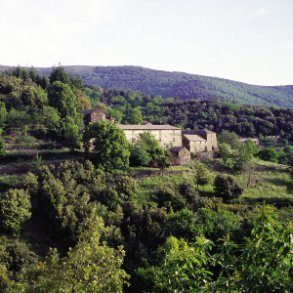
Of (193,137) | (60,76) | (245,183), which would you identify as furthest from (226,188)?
(60,76)

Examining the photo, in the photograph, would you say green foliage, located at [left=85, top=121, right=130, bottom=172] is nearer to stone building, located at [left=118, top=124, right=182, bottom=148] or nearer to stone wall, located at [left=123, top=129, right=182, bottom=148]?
stone building, located at [left=118, top=124, right=182, bottom=148]

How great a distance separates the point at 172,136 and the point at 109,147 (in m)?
18.4

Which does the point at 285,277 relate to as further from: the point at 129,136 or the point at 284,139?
the point at 284,139

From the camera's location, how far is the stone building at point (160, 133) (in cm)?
6247

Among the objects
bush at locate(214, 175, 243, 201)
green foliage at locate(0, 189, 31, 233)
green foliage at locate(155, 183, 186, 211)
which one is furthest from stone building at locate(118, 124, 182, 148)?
green foliage at locate(0, 189, 31, 233)

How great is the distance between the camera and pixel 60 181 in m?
44.0

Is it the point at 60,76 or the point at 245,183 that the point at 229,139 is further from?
the point at 60,76

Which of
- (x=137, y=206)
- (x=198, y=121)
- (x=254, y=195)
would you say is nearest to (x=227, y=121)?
(x=198, y=121)

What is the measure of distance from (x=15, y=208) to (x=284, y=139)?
6976cm

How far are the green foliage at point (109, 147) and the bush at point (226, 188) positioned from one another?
1109cm

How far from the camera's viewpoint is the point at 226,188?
156 feet

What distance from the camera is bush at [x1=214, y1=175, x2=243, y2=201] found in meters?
47.4

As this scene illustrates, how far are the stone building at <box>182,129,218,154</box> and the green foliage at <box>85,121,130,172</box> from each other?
1567 cm

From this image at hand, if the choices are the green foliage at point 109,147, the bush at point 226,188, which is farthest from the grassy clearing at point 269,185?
the green foliage at point 109,147
